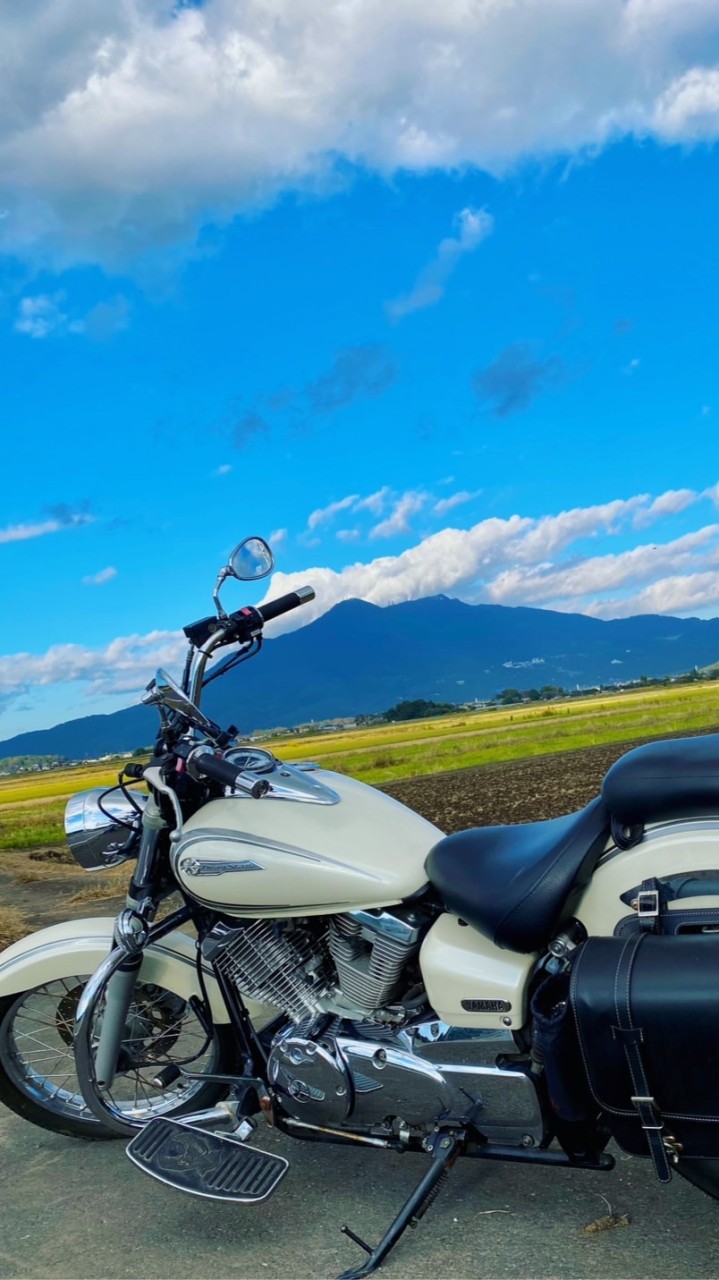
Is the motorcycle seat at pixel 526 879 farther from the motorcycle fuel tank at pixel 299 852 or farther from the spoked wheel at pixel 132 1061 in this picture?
the spoked wheel at pixel 132 1061

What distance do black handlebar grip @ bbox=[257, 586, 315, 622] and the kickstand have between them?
1.78 m

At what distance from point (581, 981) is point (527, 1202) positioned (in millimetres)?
1042

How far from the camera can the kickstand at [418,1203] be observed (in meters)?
2.80

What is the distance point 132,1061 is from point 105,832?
2.97 ft

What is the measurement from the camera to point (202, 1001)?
11.8ft

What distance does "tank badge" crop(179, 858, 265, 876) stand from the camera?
10.2ft

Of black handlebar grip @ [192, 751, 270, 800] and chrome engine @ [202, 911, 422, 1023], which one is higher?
black handlebar grip @ [192, 751, 270, 800]

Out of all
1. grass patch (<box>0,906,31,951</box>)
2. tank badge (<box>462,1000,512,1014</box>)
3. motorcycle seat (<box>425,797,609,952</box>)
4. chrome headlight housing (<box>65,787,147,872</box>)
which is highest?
chrome headlight housing (<box>65,787,147,872</box>)

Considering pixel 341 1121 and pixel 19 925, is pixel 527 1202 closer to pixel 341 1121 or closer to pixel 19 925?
pixel 341 1121

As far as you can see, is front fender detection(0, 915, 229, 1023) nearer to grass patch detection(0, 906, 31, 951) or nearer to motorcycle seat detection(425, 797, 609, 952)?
motorcycle seat detection(425, 797, 609, 952)

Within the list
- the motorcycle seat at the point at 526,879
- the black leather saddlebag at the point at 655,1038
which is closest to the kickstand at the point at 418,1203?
the black leather saddlebag at the point at 655,1038

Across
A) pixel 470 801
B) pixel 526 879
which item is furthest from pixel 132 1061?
pixel 470 801

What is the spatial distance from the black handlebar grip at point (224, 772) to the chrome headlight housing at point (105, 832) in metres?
0.66

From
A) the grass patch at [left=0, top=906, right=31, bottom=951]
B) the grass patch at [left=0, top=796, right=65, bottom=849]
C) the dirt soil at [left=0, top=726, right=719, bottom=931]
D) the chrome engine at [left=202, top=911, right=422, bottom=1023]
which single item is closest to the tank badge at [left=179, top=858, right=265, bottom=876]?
the chrome engine at [left=202, top=911, right=422, bottom=1023]
